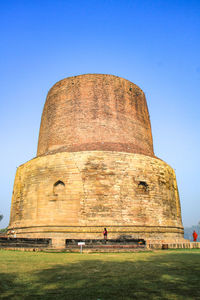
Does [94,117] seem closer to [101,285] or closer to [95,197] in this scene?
[95,197]

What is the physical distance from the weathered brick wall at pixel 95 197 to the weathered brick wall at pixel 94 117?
3.93 feet

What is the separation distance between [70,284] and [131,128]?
15.3 metres

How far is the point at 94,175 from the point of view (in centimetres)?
1433

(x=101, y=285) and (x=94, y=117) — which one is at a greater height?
(x=94, y=117)

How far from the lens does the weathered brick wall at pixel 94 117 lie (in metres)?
16.5

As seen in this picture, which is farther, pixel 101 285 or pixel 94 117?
pixel 94 117

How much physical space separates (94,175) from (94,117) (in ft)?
15.0

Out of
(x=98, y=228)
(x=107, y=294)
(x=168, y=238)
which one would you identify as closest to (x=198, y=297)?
(x=107, y=294)

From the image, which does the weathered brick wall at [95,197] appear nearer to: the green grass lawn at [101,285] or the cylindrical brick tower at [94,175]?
the cylindrical brick tower at [94,175]

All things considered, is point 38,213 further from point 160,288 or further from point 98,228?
point 160,288

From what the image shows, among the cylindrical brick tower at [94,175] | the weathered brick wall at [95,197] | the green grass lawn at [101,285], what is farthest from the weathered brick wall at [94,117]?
the green grass lawn at [101,285]

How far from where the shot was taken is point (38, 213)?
47.2ft

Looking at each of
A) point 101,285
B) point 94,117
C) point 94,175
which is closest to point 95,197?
point 94,175

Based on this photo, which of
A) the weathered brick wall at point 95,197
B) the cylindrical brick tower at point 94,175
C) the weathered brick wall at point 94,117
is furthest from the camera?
the weathered brick wall at point 94,117
